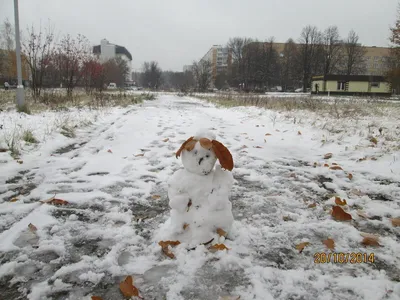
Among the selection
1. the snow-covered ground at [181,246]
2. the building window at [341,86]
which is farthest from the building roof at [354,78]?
the snow-covered ground at [181,246]

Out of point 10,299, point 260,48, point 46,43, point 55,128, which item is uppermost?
point 260,48

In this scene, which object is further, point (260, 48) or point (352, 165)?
point (260, 48)

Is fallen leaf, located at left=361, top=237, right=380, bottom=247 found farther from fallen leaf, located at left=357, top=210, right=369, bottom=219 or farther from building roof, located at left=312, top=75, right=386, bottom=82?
building roof, located at left=312, top=75, right=386, bottom=82

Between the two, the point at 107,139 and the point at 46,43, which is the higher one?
the point at 46,43

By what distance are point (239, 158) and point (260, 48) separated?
197ft

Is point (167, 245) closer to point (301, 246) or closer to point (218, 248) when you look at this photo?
point (218, 248)

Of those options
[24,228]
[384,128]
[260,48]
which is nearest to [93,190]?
[24,228]

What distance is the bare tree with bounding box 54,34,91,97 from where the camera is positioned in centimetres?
1190

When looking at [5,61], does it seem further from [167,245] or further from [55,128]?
[167,245]

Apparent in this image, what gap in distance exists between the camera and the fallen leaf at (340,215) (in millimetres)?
2324

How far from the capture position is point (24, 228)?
206cm

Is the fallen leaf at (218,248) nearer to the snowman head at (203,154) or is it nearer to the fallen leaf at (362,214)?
the snowman head at (203,154)

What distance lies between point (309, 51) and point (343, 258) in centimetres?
5789

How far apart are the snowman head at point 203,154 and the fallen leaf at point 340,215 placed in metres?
1.24
